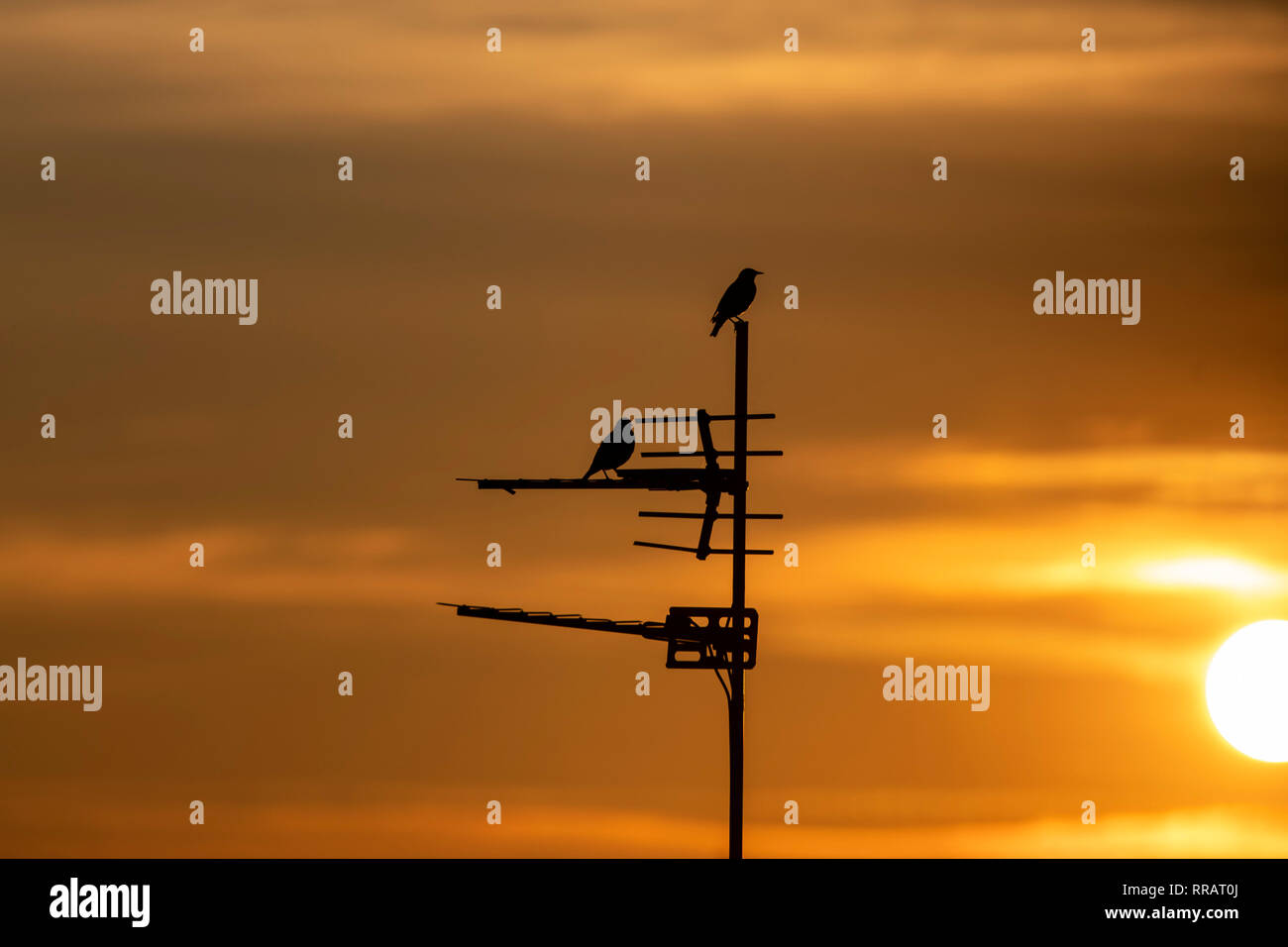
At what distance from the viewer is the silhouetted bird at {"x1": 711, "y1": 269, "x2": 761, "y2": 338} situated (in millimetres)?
45094

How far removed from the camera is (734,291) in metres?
45.1

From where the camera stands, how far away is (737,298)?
45250 millimetres

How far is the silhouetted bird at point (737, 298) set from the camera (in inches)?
1775

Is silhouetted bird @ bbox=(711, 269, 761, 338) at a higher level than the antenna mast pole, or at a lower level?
higher

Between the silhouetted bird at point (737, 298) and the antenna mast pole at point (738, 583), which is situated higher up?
the silhouetted bird at point (737, 298)
